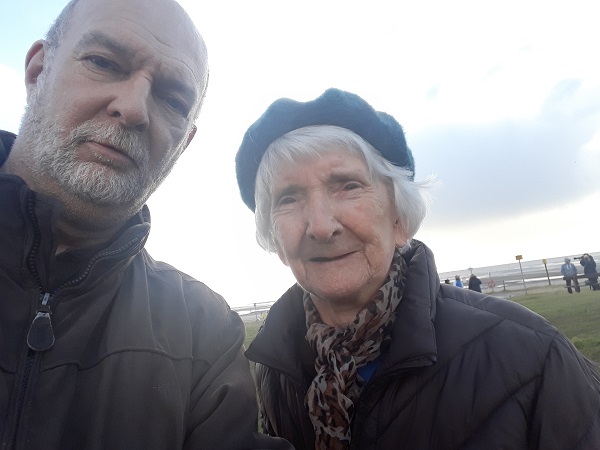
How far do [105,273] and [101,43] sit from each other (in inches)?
42.8

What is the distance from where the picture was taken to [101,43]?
1.79 meters

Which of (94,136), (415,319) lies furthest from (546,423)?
(94,136)

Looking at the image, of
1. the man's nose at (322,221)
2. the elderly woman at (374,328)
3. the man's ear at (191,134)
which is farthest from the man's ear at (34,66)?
the man's nose at (322,221)

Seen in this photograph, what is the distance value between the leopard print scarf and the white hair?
0.36 metres

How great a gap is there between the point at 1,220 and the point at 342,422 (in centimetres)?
160

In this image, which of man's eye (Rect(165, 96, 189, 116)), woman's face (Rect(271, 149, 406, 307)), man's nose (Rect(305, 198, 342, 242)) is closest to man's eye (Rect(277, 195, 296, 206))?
woman's face (Rect(271, 149, 406, 307))

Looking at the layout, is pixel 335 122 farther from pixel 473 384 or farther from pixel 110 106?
pixel 473 384

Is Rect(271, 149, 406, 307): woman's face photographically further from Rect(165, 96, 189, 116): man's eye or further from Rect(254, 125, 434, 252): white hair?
Rect(165, 96, 189, 116): man's eye

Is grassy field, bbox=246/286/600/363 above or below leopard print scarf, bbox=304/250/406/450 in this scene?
below

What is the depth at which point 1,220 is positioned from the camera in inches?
54.3

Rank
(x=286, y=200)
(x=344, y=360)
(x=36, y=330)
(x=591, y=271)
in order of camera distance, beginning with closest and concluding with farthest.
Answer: (x=36, y=330) < (x=344, y=360) < (x=286, y=200) < (x=591, y=271)

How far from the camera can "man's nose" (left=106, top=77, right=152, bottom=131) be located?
5.57 ft

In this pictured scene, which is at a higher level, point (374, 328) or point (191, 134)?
point (191, 134)

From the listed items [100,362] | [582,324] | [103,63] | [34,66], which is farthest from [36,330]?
[582,324]
